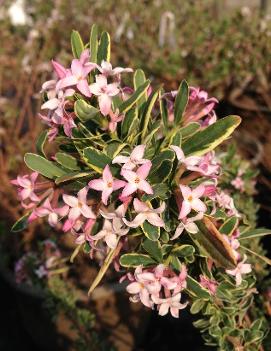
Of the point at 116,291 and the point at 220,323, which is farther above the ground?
the point at 220,323

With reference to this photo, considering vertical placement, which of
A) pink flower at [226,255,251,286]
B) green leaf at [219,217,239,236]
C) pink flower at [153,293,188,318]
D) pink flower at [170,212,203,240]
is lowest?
pink flower at [153,293,188,318]

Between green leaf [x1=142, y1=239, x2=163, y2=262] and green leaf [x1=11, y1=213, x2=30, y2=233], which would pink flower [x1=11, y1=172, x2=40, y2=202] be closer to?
green leaf [x1=11, y1=213, x2=30, y2=233]

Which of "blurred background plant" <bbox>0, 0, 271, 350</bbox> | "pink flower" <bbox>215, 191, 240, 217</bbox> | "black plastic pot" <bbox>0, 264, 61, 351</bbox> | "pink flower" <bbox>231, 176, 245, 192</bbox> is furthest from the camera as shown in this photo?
"blurred background plant" <bbox>0, 0, 271, 350</bbox>

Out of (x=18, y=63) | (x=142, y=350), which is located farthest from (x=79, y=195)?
(x=18, y=63)

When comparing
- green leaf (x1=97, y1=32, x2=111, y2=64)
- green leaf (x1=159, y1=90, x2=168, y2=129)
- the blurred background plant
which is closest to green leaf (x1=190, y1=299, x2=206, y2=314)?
green leaf (x1=159, y1=90, x2=168, y2=129)

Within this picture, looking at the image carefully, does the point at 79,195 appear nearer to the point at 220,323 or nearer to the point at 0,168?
the point at 220,323

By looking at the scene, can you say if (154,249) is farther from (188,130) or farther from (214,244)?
(188,130)

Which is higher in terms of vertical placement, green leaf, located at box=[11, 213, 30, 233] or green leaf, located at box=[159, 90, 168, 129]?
green leaf, located at box=[159, 90, 168, 129]
